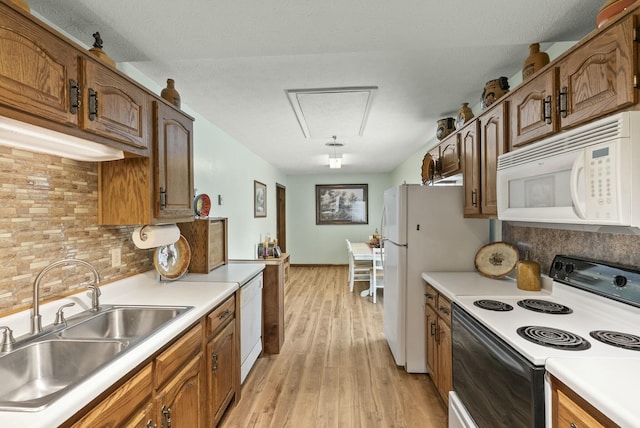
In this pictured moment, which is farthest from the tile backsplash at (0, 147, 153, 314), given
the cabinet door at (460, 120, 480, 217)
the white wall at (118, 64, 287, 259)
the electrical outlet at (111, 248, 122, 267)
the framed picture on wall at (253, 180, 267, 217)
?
the framed picture on wall at (253, 180, 267, 217)

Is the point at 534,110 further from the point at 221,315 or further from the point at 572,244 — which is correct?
the point at 221,315

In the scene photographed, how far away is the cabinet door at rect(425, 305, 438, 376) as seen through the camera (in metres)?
2.33

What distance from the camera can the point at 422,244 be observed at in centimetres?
260

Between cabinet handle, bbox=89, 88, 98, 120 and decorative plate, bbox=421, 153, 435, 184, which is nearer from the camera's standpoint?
cabinet handle, bbox=89, 88, 98, 120

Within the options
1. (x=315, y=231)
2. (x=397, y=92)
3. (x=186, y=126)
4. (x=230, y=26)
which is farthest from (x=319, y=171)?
(x=230, y=26)

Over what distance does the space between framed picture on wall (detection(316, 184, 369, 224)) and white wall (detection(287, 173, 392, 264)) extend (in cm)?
10

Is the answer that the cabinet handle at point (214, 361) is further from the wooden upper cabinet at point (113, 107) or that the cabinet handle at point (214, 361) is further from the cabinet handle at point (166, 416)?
the wooden upper cabinet at point (113, 107)

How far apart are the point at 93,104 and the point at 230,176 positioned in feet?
8.41

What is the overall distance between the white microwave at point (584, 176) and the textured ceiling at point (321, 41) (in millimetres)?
639

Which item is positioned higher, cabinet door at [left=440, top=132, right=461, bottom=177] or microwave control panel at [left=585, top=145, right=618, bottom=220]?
cabinet door at [left=440, top=132, right=461, bottom=177]

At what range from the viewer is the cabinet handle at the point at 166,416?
1306 mm

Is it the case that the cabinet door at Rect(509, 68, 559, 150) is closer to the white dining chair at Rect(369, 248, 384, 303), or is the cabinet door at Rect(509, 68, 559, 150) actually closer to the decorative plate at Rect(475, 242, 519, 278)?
the decorative plate at Rect(475, 242, 519, 278)

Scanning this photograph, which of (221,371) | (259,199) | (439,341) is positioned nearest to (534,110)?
(439,341)

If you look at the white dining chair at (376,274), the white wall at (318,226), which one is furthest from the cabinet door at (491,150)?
the white wall at (318,226)
